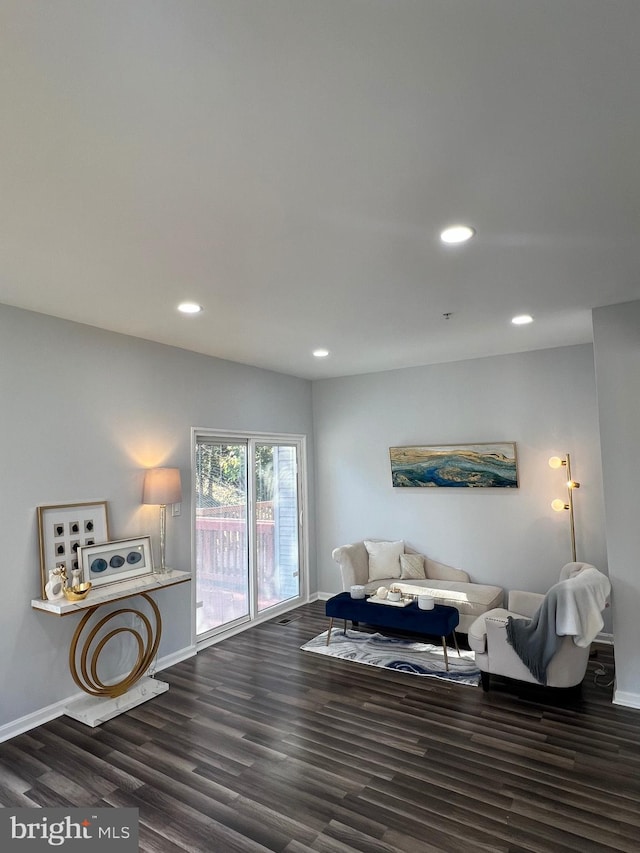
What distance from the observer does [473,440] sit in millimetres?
5199

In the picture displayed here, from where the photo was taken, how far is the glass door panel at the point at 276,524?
5.45m

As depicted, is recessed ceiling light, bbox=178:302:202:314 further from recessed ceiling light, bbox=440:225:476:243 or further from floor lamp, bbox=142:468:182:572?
recessed ceiling light, bbox=440:225:476:243

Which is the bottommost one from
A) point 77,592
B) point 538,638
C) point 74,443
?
point 538,638

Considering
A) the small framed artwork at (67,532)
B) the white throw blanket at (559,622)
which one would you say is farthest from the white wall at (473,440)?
the small framed artwork at (67,532)

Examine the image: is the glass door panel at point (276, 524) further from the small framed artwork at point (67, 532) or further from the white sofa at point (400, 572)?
the small framed artwork at point (67, 532)

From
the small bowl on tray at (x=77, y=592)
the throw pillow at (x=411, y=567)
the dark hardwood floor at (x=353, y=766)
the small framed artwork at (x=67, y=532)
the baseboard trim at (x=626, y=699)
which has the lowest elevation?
the dark hardwood floor at (x=353, y=766)

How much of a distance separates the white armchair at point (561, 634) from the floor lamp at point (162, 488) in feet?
8.51

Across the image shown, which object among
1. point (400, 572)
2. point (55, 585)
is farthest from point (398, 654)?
point (55, 585)

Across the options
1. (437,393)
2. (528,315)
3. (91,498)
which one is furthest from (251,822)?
(437,393)

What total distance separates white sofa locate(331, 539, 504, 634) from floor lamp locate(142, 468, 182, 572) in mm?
1962

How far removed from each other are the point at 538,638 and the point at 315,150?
330 cm

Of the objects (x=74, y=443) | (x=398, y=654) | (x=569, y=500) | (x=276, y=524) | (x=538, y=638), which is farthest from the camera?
(x=276, y=524)

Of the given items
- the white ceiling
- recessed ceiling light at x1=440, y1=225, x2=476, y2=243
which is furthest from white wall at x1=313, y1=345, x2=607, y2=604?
recessed ceiling light at x1=440, y1=225, x2=476, y2=243

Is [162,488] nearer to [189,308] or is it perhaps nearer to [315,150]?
[189,308]
